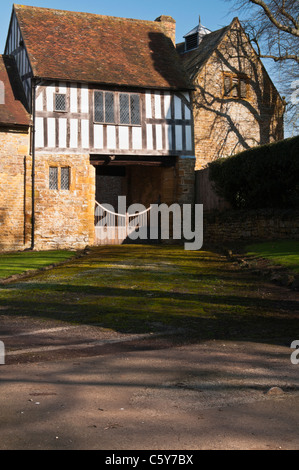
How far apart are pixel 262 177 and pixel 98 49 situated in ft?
29.0

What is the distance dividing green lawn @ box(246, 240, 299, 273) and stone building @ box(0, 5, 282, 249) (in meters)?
6.87

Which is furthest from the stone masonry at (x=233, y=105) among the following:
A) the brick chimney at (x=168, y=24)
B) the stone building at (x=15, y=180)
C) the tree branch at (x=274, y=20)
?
the stone building at (x=15, y=180)

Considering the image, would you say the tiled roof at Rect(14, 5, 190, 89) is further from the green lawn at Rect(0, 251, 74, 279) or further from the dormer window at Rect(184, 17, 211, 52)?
the green lawn at Rect(0, 251, 74, 279)

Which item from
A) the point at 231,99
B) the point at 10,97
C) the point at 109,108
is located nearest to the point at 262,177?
the point at 109,108

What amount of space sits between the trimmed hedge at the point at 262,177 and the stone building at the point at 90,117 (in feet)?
7.98

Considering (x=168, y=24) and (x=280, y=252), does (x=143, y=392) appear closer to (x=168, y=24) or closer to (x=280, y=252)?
(x=280, y=252)

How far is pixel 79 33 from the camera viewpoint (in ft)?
71.5

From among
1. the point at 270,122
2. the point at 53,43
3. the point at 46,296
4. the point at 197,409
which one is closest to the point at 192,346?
the point at 197,409

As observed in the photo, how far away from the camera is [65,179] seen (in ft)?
64.4

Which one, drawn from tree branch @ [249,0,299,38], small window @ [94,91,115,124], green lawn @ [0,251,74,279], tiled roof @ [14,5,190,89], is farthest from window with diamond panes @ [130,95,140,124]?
green lawn @ [0,251,74,279]

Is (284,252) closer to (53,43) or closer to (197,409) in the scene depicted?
(197,409)

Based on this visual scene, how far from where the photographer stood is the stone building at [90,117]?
1909 cm

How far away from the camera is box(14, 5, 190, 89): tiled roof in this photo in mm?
19781

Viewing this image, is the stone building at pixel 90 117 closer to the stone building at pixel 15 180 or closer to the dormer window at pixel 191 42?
the stone building at pixel 15 180
